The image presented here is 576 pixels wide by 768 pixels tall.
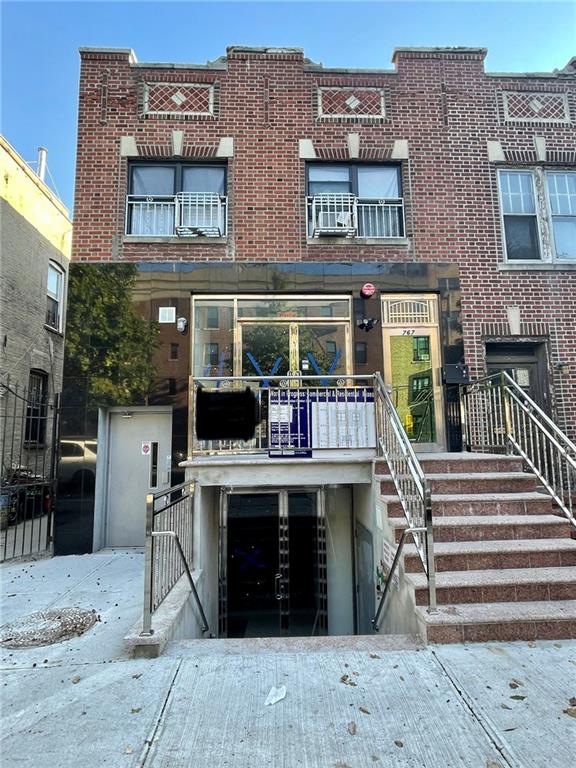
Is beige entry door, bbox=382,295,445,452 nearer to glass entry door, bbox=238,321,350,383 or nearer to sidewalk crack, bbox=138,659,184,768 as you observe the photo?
glass entry door, bbox=238,321,350,383

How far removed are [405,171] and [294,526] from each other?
6.80m

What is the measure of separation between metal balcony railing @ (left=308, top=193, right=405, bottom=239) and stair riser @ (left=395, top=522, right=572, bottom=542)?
18.0ft

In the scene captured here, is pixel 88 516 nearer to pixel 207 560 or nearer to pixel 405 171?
pixel 207 560

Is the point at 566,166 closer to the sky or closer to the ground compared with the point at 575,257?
closer to the sky

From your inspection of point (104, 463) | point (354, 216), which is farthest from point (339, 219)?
point (104, 463)

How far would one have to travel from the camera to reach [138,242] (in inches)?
316

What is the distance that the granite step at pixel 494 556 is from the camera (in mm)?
4352

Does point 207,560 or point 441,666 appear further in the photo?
point 207,560

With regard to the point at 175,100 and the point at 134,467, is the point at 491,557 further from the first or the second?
the point at 175,100

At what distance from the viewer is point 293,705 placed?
2799 mm

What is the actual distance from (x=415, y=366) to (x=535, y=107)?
5611 millimetres

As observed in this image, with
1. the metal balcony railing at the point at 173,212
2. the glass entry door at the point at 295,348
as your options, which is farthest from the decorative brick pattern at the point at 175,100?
the glass entry door at the point at 295,348

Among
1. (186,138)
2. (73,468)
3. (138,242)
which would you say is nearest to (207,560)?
(73,468)

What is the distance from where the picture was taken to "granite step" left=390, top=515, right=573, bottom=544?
471 cm
